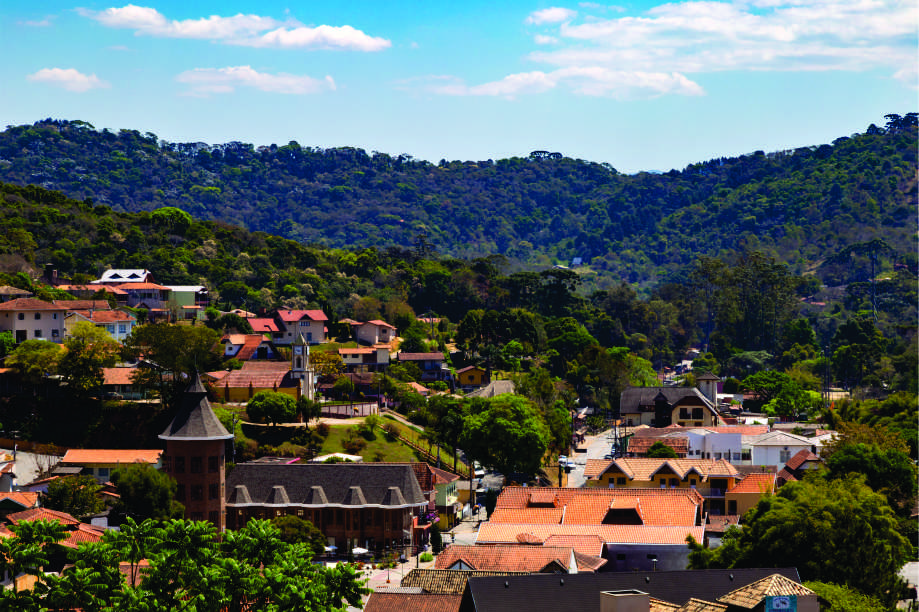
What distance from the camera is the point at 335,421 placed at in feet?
249

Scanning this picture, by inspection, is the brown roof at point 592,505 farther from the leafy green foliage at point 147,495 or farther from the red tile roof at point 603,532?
the leafy green foliage at point 147,495

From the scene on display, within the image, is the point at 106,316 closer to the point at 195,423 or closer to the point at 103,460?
the point at 103,460

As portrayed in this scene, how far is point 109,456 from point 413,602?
30.5m

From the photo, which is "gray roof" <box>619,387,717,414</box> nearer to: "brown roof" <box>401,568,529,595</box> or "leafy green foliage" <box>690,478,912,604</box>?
"leafy green foliage" <box>690,478,912,604</box>

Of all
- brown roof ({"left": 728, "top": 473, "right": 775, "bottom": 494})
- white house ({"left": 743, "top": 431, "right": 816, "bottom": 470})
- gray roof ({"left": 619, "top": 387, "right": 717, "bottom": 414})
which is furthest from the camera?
gray roof ({"left": 619, "top": 387, "right": 717, "bottom": 414})

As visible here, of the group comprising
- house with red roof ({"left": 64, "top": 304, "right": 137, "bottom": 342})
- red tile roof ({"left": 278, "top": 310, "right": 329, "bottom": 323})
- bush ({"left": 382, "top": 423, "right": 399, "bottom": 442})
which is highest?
house with red roof ({"left": 64, "top": 304, "right": 137, "bottom": 342})

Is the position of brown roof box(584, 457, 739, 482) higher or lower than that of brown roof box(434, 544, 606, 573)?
lower

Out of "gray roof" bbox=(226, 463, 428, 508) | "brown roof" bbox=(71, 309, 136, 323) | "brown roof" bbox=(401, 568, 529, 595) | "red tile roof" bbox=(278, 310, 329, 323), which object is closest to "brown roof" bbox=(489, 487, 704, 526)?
"gray roof" bbox=(226, 463, 428, 508)

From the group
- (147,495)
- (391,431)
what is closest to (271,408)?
(391,431)

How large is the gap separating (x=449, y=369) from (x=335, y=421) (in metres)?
27.2

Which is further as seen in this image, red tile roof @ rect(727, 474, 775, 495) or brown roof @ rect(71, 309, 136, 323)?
brown roof @ rect(71, 309, 136, 323)

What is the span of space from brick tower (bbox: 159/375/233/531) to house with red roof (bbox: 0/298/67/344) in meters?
25.3

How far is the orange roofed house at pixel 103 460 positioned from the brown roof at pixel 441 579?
24.9m

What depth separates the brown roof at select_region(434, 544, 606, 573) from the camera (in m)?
43.9
